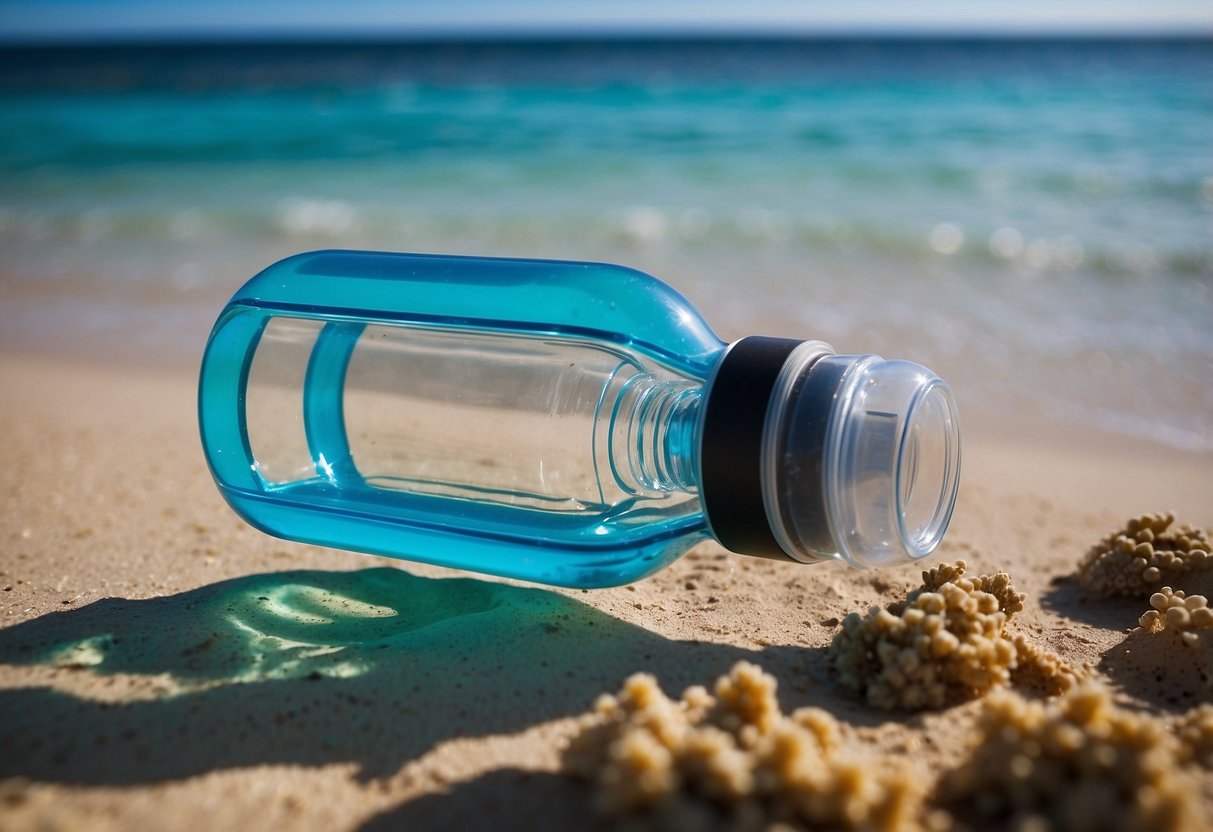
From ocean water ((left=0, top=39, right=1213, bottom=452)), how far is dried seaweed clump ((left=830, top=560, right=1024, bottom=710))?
77.2 inches

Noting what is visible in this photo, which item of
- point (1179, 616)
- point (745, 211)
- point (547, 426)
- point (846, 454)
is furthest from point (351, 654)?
point (745, 211)

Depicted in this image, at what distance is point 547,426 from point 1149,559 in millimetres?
1166

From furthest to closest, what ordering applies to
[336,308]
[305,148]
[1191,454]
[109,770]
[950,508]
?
1. [305,148]
2. [1191,454]
3. [336,308]
4. [950,508]
5. [109,770]

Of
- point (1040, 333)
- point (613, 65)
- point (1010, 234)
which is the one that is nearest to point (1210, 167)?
point (1010, 234)

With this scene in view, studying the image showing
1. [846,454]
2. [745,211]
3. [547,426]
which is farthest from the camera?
[745,211]

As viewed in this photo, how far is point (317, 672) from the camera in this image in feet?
5.04

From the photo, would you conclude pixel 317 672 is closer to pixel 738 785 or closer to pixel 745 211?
pixel 738 785

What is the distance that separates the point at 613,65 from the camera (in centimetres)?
2844

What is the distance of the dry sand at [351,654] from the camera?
1.25 m

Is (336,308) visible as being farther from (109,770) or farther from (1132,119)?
(1132,119)

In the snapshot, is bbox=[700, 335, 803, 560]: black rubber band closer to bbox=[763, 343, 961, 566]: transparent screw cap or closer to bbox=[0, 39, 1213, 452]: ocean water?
bbox=[763, 343, 961, 566]: transparent screw cap

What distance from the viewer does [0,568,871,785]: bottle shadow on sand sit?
4.39ft

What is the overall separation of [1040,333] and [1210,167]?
17.2ft

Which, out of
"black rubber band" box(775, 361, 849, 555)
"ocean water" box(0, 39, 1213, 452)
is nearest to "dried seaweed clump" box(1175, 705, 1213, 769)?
"black rubber band" box(775, 361, 849, 555)
